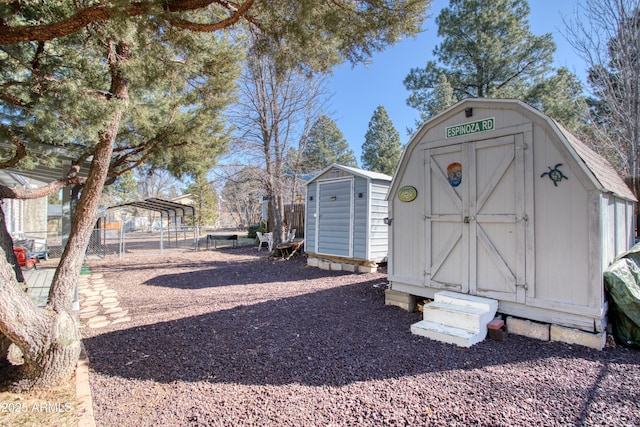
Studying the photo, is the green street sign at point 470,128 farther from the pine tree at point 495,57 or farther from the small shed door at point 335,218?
the pine tree at point 495,57

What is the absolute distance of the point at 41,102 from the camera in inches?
124

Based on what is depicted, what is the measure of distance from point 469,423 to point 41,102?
4.52 m

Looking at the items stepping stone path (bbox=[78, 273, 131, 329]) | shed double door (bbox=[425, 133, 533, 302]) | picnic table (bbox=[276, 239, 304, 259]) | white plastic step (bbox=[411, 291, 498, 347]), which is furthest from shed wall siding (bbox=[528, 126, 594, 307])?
picnic table (bbox=[276, 239, 304, 259])

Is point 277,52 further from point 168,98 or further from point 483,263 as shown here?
point 483,263

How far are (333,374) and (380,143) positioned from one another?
26.1m

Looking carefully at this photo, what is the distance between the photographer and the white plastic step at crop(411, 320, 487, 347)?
327 centimetres

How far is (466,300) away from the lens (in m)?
3.76

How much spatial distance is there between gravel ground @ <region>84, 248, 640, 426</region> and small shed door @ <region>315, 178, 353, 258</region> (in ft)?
10.7

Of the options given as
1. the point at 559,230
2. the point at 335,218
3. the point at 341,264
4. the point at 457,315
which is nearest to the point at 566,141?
the point at 559,230

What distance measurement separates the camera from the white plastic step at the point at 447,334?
3.27m

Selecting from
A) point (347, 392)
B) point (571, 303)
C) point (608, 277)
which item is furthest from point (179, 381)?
point (608, 277)

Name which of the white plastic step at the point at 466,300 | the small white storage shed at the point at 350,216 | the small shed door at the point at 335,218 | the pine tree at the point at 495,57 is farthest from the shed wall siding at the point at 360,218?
the pine tree at the point at 495,57

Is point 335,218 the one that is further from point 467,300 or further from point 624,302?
point 624,302

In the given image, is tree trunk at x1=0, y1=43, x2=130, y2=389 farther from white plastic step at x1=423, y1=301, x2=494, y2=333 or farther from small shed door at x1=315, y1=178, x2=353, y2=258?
small shed door at x1=315, y1=178, x2=353, y2=258
